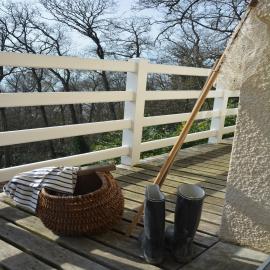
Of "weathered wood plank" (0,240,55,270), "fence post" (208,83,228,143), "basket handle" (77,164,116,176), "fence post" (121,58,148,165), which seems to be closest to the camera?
"weathered wood plank" (0,240,55,270)

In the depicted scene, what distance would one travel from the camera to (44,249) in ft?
6.01

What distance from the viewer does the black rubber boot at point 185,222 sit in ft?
5.69

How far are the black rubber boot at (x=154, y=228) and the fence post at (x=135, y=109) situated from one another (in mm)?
1822

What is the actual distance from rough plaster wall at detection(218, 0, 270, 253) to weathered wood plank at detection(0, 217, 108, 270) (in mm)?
761

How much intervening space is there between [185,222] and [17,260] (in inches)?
31.3

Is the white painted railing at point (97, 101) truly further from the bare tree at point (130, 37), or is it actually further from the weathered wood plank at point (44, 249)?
the bare tree at point (130, 37)

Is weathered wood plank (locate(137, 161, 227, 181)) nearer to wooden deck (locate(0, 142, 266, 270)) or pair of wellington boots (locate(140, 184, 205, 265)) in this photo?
wooden deck (locate(0, 142, 266, 270))

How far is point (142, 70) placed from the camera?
346 centimetres

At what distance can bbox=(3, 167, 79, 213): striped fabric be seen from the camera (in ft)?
6.59

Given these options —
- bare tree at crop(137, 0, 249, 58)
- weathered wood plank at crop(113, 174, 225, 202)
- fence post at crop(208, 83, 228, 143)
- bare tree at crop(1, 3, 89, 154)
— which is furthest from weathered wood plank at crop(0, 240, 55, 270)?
bare tree at crop(1, 3, 89, 154)

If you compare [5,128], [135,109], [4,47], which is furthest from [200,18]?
[135,109]

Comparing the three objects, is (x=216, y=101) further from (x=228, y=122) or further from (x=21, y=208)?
(x=21, y=208)

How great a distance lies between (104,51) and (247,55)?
41.9 ft

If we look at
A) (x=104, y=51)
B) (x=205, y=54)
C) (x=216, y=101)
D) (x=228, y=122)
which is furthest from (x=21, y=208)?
(x=104, y=51)
